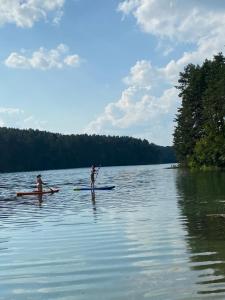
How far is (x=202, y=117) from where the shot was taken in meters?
99.2

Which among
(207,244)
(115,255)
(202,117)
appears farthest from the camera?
(202,117)

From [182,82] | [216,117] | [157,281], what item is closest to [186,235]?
[157,281]

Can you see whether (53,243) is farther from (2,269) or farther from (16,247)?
(2,269)

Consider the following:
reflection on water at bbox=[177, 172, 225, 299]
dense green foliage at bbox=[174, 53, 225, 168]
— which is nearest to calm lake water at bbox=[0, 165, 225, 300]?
reflection on water at bbox=[177, 172, 225, 299]

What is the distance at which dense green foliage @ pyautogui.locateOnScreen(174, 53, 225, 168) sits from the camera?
8612 centimetres

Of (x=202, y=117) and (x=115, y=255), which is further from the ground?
(x=202, y=117)

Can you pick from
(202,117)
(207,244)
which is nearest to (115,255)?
(207,244)

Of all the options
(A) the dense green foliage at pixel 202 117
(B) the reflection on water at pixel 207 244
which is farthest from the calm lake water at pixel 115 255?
(A) the dense green foliage at pixel 202 117

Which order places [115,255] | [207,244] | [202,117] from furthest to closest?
1. [202,117]
2. [207,244]
3. [115,255]

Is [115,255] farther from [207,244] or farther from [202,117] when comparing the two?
[202,117]

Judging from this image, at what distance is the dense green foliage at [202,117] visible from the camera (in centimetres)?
8612

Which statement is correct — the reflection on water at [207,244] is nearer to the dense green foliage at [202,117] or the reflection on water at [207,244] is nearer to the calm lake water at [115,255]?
the calm lake water at [115,255]

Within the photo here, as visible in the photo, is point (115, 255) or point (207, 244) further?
point (207, 244)

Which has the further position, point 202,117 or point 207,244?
point 202,117
